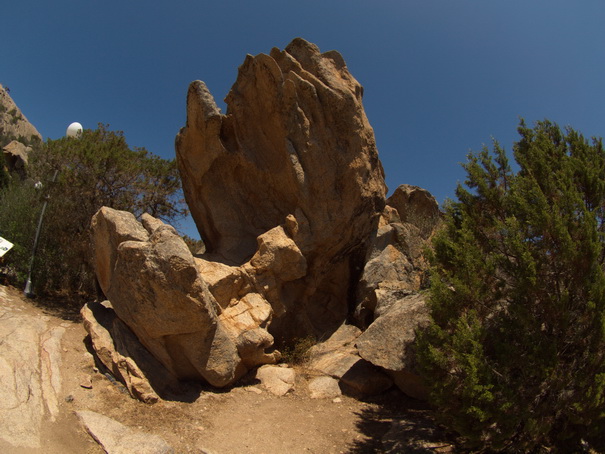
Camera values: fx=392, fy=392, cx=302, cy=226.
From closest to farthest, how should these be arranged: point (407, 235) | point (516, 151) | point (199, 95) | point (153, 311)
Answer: point (153, 311)
point (516, 151)
point (199, 95)
point (407, 235)

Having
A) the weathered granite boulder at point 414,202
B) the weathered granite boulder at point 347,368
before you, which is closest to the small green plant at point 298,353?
the weathered granite boulder at point 347,368

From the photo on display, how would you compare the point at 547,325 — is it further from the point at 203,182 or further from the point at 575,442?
the point at 203,182

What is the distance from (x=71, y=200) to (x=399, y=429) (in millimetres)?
12605

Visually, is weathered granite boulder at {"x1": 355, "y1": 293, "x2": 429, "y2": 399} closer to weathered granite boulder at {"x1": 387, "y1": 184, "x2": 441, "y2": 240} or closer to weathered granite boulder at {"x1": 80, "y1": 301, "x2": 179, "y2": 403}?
weathered granite boulder at {"x1": 80, "y1": 301, "x2": 179, "y2": 403}

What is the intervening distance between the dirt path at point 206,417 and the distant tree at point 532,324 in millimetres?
2316

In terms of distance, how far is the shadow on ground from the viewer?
7066mm

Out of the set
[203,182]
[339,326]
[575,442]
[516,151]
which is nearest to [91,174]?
[203,182]

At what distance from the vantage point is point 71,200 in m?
13.7

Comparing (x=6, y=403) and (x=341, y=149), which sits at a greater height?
(x=341, y=149)

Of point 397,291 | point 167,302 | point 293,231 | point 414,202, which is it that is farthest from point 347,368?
point 414,202

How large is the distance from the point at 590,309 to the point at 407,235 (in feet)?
30.8

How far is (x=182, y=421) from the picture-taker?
7312 millimetres

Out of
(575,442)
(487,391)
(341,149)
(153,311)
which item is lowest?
(575,442)

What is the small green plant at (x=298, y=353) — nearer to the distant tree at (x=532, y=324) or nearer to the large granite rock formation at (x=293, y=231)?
the large granite rock formation at (x=293, y=231)
